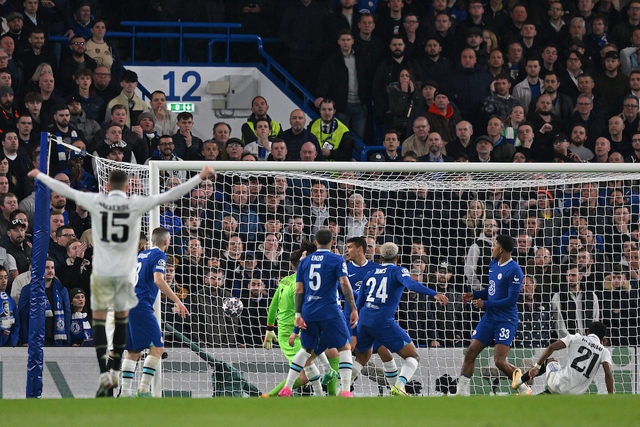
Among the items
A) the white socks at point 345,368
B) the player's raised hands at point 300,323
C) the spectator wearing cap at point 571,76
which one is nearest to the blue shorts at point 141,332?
the player's raised hands at point 300,323

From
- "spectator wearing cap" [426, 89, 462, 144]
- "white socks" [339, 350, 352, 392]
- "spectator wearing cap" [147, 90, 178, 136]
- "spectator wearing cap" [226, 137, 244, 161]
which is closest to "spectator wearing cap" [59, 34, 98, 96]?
"spectator wearing cap" [147, 90, 178, 136]

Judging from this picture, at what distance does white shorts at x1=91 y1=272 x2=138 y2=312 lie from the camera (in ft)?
30.2

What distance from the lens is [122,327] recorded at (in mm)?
9352

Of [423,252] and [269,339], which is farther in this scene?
[423,252]

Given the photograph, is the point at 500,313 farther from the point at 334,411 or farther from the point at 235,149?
the point at 334,411

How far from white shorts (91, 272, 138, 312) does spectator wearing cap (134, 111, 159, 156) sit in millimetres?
6342

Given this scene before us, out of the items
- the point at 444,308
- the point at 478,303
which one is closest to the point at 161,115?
the point at 444,308

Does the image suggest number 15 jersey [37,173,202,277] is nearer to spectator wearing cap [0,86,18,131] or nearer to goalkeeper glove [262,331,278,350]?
goalkeeper glove [262,331,278,350]

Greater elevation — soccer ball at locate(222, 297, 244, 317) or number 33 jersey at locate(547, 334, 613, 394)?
soccer ball at locate(222, 297, 244, 317)

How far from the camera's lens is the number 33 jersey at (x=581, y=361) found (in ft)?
39.1

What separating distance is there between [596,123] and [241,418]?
10971mm

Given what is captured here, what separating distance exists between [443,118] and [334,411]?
9.35 metres

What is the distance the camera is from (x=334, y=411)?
8.23 m

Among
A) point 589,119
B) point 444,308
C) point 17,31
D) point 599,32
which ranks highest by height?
point 599,32
